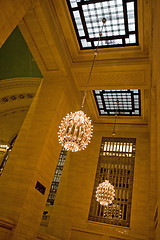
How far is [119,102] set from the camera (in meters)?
10.1

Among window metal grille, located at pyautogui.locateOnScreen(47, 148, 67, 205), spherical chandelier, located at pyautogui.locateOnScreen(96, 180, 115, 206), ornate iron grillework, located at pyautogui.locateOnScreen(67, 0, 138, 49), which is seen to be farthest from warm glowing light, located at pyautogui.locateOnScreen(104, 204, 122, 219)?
ornate iron grillework, located at pyautogui.locateOnScreen(67, 0, 138, 49)

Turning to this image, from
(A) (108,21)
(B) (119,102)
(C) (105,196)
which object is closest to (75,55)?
(A) (108,21)

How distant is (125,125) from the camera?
438 inches

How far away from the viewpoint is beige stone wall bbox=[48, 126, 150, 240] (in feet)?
28.4

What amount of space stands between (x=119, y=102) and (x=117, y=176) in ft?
11.2

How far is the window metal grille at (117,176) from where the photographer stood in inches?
358

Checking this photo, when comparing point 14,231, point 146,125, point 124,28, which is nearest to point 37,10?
point 124,28

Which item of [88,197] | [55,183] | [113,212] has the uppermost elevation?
[55,183]

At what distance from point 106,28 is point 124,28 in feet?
1.98

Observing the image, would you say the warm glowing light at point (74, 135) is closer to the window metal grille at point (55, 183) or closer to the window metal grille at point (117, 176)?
the window metal grille at point (117, 176)

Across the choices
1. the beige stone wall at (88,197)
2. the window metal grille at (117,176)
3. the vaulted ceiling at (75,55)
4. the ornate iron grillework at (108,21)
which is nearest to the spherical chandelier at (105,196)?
the beige stone wall at (88,197)

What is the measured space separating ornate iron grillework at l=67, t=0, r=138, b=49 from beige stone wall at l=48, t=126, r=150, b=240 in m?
4.96

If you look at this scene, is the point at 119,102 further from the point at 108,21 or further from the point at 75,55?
the point at 108,21

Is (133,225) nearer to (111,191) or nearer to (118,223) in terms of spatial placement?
(118,223)
